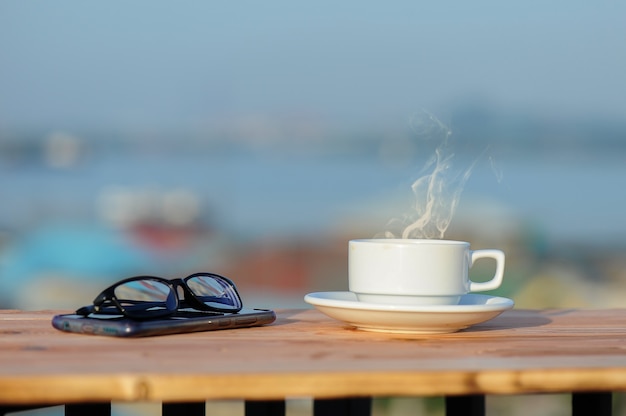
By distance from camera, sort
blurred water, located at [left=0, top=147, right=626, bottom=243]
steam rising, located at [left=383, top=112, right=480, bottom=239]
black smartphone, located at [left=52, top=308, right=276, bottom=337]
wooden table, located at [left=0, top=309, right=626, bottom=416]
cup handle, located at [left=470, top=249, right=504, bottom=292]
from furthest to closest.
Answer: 1. blurred water, located at [left=0, top=147, right=626, bottom=243]
2. steam rising, located at [left=383, top=112, right=480, bottom=239]
3. cup handle, located at [left=470, top=249, right=504, bottom=292]
4. black smartphone, located at [left=52, top=308, right=276, bottom=337]
5. wooden table, located at [left=0, top=309, right=626, bottom=416]

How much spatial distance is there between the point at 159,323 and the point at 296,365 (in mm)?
244

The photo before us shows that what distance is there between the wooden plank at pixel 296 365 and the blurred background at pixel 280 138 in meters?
3.25

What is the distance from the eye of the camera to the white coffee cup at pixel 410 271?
1.04 metres

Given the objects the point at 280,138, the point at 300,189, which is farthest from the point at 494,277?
the point at 280,138

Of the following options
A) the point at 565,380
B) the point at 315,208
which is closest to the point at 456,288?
the point at 565,380

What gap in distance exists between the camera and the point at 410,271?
104cm

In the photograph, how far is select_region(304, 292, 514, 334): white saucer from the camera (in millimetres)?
989

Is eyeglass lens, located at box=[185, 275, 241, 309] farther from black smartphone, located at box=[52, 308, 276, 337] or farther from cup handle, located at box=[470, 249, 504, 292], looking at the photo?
cup handle, located at box=[470, 249, 504, 292]

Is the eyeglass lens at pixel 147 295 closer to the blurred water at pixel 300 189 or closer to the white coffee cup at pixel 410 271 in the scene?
the white coffee cup at pixel 410 271

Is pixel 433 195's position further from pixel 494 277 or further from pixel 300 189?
pixel 300 189

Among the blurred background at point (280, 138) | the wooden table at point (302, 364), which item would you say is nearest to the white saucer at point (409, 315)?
the wooden table at point (302, 364)

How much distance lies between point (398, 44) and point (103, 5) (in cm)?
142

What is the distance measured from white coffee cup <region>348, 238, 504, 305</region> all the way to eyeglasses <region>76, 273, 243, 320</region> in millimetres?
165

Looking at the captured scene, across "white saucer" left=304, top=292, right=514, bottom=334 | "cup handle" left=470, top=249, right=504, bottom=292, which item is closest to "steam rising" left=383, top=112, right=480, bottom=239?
"cup handle" left=470, top=249, right=504, bottom=292
